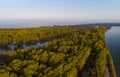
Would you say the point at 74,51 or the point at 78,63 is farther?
the point at 74,51

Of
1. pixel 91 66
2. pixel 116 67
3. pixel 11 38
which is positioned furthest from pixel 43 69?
pixel 11 38

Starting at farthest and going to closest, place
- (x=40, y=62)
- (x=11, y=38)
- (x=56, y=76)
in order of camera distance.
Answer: (x=11, y=38) < (x=40, y=62) < (x=56, y=76)

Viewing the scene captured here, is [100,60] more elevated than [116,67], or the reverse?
[100,60]

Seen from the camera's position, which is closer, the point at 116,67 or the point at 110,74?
the point at 110,74

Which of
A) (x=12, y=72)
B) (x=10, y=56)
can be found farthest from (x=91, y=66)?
(x=10, y=56)

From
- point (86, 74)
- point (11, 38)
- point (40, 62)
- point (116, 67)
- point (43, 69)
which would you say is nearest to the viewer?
point (43, 69)

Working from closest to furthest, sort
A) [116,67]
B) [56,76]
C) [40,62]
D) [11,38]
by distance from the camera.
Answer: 1. [56,76]
2. [40,62]
3. [116,67]
4. [11,38]

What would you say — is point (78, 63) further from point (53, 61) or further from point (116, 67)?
point (116, 67)

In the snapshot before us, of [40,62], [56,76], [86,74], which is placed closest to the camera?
[56,76]

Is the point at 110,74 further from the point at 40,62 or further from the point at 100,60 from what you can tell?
the point at 40,62
